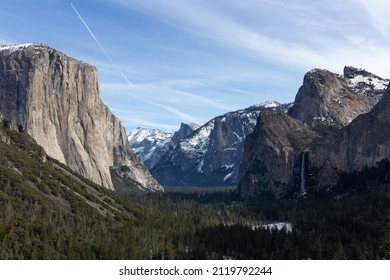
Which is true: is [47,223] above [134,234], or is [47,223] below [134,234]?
above

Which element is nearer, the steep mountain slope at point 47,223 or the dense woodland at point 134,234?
the steep mountain slope at point 47,223

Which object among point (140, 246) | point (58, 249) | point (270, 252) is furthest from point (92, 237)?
point (270, 252)

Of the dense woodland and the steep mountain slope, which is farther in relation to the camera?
the dense woodland

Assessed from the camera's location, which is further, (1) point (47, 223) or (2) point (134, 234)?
(2) point (134, 234)

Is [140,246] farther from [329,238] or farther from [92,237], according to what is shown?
[329,238]
